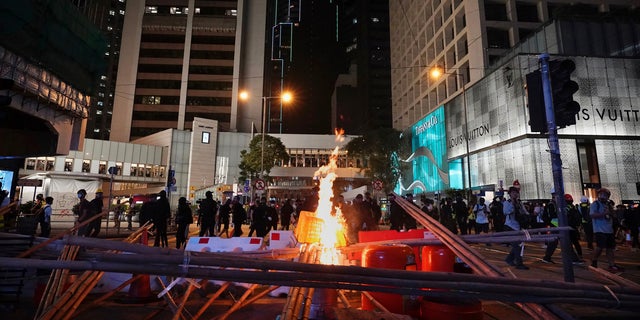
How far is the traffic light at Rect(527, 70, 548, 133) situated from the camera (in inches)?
231

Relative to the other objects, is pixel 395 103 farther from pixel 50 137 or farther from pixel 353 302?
pixel 353 302

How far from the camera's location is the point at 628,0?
1313 inches

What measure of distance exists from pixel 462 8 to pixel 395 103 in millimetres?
24555

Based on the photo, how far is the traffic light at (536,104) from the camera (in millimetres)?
5878

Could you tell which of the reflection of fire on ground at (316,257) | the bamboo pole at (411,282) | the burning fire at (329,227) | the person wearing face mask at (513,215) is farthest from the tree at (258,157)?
the bamboo pole at (411,282)

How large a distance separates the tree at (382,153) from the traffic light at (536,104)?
36.5 meters

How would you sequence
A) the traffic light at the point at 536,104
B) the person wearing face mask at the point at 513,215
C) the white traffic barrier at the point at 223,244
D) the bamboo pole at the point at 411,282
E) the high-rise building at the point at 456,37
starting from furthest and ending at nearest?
the high-rise building at the point at 456,37
the person wearing face mask at the point at 513,215
the white traffic barrier at the point at 223,244
the traffic light at the point at 536,104
the bamboo pole at the point at 411,282

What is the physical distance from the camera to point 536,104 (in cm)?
600

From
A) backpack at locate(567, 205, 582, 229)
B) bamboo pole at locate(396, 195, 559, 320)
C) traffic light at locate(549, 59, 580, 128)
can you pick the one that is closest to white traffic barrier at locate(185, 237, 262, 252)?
bamboo pole at locate(396, 195, 559, 320)

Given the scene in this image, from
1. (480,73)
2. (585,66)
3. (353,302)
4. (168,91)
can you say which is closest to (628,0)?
(585,66)

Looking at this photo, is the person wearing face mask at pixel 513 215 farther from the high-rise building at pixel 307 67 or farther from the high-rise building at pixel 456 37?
the high-rise building at pixel 307 67

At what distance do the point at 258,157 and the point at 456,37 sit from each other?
2705 cm

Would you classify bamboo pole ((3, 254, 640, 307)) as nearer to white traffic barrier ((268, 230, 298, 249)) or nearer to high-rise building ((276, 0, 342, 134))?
white traffic barrier ((268, 230, 298, 249))

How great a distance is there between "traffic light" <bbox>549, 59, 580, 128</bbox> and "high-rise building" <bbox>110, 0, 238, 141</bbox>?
2348 inches
